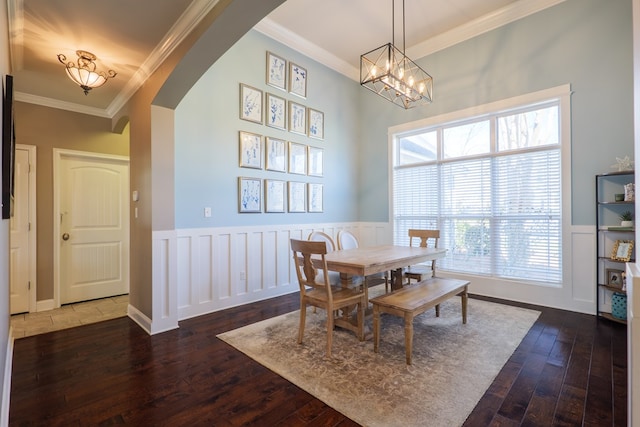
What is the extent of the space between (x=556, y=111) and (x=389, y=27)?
7.50 feet

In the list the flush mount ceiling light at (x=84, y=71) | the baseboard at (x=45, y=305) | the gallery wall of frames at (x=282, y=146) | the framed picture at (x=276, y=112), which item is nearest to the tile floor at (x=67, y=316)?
the baseboard at (x=45, y=305)

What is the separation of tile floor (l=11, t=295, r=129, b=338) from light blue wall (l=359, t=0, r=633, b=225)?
16.7ft

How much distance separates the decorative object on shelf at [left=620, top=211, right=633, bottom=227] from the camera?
2914 mm

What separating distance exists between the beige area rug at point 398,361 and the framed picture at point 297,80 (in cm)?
304

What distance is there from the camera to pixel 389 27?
A: 396 centimetres

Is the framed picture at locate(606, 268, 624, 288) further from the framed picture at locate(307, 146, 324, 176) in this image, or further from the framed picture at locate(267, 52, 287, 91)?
the framed picture at locate(267, 52, 287, 91)

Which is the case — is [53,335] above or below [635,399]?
below

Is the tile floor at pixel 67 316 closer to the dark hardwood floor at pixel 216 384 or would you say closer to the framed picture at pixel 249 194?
the dark hardwood floor at pixel 216 384

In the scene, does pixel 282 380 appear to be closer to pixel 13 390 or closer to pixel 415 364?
pixel 415 364

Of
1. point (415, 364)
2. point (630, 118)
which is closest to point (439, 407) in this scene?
point (415, 364)

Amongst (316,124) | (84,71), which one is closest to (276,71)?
(316,124)

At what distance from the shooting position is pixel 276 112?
13.3ft

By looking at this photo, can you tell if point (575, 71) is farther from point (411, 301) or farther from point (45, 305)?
point (45, 305)

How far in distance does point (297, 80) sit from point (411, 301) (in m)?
3.42
